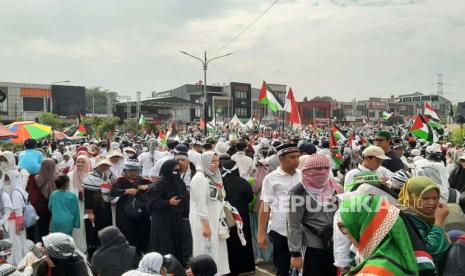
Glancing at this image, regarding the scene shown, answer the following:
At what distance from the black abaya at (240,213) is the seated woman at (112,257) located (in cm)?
202

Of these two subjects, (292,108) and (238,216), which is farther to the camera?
(292,108)

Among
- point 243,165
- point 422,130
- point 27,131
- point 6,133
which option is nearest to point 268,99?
point 422,130

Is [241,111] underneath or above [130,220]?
above

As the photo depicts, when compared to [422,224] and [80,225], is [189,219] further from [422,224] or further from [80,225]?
[422,224]

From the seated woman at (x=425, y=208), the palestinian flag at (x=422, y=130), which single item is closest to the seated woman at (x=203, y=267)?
the seated woman at (x=425, y=208)

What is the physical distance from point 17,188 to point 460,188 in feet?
21.8

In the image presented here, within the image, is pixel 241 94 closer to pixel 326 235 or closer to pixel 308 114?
pixel 308 114

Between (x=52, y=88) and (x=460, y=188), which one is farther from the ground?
(x=52, y=88)

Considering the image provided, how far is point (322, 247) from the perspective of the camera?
13.4 ft

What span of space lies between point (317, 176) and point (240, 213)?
Answer: 2.54 meters

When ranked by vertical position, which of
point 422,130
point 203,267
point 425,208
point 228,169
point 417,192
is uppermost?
point 422,130

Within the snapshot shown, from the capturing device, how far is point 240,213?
→ 6.49m

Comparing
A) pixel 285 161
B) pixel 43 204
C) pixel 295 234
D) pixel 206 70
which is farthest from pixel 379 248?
pixel 206 70

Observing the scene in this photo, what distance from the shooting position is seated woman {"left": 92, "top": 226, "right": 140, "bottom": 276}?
15.0 ft
